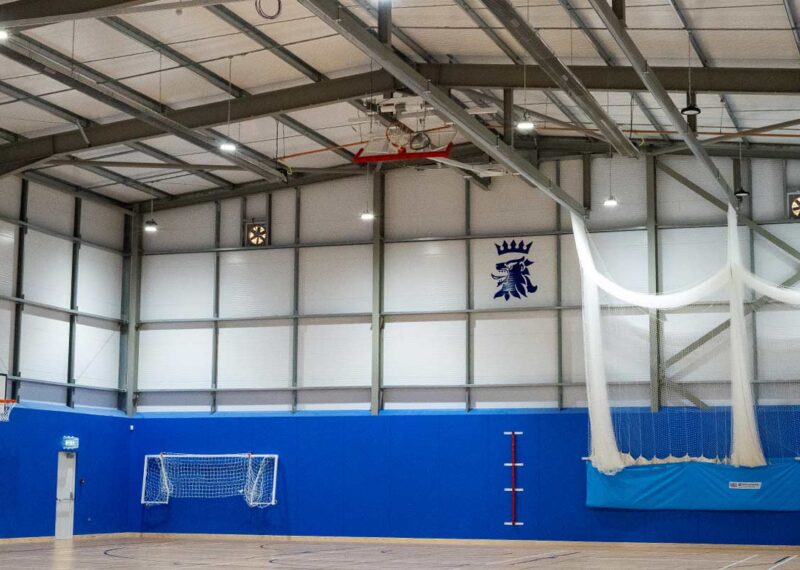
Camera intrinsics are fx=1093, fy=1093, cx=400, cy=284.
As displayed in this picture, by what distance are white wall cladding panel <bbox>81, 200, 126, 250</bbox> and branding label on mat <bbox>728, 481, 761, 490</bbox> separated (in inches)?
752

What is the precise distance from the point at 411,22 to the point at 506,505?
13577 mm

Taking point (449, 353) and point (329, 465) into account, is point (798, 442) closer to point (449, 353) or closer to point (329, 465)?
point (449, 353)

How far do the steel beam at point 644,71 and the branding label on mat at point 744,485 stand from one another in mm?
7010

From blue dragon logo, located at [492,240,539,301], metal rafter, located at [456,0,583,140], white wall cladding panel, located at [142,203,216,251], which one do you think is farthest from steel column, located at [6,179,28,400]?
metal rafter, located at [456,0,583,140]

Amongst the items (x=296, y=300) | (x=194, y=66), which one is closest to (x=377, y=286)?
(x=296, y=300)

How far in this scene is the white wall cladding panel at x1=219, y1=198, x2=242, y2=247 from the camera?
33062mm

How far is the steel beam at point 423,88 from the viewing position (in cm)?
1633

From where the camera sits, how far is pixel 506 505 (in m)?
29.5

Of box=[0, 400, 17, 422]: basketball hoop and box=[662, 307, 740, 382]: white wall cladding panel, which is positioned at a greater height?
box=[662, 307, 740, 382]: white wall cladding panel

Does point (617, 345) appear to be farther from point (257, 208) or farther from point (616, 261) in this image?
point (257, 208)

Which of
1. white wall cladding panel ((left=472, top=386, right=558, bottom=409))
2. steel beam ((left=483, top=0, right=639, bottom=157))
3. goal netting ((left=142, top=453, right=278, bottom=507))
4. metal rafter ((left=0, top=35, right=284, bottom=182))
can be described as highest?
metal rafter ((left=0, top=35, right=284, bottom=182))

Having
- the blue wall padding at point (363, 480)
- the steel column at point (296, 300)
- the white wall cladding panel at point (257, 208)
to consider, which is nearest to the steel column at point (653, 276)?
the blue wall padding at point (363, 480)

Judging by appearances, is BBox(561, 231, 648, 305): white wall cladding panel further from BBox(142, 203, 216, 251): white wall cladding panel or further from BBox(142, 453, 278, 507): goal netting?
BBox(142, 203, 216, 251): white wall cladding panel

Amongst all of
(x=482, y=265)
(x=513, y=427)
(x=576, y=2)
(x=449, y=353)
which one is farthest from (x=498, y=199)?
(x=576, y=2)
